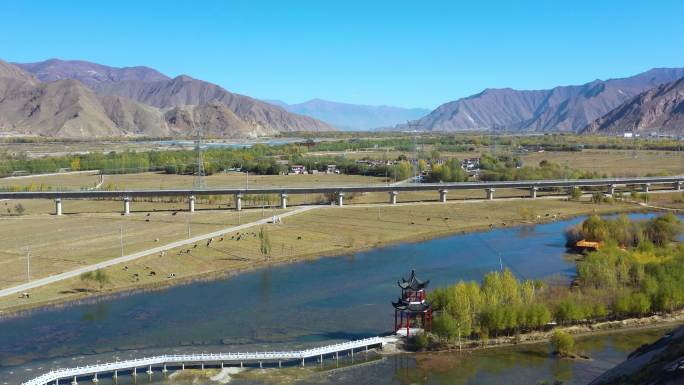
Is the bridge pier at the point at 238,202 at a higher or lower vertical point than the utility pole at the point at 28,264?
higher

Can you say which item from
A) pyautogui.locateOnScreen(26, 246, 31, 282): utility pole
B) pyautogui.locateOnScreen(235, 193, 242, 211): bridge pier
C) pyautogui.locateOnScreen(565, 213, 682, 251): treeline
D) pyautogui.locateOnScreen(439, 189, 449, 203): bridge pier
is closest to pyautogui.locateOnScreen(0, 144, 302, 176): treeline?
pyautogui.locateOnScreen(439, 189, 449, 203): bridge pier

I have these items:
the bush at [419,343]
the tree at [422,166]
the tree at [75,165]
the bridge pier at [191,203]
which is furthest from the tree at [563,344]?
the tree at [75,165]

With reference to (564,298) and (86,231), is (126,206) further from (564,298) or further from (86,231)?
(564,298)

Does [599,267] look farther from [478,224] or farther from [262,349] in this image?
[478,224]

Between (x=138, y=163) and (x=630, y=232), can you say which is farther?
(x=138, y=163)

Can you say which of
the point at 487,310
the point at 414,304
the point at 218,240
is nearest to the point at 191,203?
the point at 218,240

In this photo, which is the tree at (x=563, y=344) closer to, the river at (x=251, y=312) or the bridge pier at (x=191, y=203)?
the river at (x=251, y=312)
